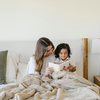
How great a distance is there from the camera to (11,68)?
64.3 inches

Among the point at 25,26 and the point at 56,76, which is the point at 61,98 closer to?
the point at 56,76

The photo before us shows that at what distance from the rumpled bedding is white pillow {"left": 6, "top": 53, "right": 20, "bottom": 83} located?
1.44 feet

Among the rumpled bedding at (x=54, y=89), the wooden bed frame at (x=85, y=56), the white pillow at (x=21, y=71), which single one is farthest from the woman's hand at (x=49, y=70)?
the wooden bed frame at (x=85, y=56)

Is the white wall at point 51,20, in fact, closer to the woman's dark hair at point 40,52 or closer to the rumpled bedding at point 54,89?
the woman's dark hair at point 40,52

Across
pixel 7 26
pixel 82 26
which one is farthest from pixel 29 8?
pixel 82 26

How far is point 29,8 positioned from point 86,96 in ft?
5.02

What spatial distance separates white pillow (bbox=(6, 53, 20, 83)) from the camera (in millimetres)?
1594

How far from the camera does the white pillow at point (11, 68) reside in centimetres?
159

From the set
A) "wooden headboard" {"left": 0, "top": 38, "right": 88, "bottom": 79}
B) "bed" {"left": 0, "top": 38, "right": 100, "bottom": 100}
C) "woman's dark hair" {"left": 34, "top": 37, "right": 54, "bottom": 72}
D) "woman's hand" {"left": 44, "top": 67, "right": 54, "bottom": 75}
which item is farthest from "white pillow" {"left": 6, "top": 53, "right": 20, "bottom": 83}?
"woman's hand" {"left": 44, "top": 67, "right": 54, "bottom": 75}

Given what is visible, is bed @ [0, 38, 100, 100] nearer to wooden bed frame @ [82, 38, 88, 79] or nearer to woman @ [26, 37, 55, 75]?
wooden bed frame @ [82, 38, 88, 79]

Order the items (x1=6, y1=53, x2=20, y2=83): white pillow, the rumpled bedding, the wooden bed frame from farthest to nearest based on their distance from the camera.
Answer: the wooden bed frame, (x1=6, y1=53, x2=20, y2=83): white pillow, the rumpled bedding

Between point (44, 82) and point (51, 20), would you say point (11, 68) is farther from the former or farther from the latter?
point (51, 20)

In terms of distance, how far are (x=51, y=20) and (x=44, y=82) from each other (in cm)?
105

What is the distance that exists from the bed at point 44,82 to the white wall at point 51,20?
161 mm
